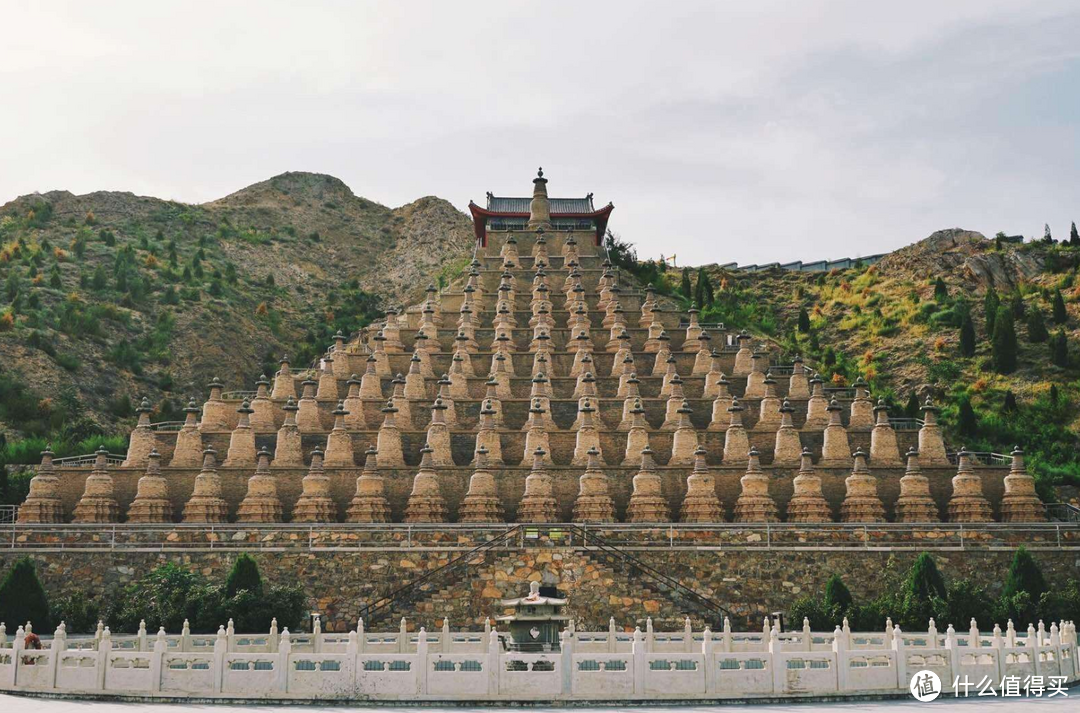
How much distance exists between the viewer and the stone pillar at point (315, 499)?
50844 mm

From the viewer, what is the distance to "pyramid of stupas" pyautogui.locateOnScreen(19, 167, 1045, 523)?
50.9 metres

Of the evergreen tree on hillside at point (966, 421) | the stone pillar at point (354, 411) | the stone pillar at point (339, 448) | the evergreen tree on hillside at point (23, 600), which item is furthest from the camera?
the evergreen tree on hillside at point (966, 421)

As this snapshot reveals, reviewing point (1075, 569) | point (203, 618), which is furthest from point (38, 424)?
point (1075, 569)

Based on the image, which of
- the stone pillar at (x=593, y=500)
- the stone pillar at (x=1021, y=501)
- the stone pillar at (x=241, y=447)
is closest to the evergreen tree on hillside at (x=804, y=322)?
the stone pillar at (x=1021, y=501)

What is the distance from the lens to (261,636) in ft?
117

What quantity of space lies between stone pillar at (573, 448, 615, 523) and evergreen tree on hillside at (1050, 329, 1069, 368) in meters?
39.2

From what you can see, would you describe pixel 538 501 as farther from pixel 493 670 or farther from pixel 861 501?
pixel 493 670

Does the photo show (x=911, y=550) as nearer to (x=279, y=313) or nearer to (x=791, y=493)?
(x=791, y=493)

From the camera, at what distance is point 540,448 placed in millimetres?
A: 53469

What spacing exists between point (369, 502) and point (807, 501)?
49.6ft

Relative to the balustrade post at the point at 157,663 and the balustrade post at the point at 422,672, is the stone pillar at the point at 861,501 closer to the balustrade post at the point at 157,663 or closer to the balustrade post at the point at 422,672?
the balustrade post at the point at 422,672

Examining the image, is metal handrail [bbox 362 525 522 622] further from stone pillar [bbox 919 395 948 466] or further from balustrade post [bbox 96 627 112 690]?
stone pillar [bbox 919 395 948 466]

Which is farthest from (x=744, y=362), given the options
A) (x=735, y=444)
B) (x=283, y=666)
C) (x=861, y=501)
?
(x=283, y=666)

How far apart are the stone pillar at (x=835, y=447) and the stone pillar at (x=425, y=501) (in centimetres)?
1431
